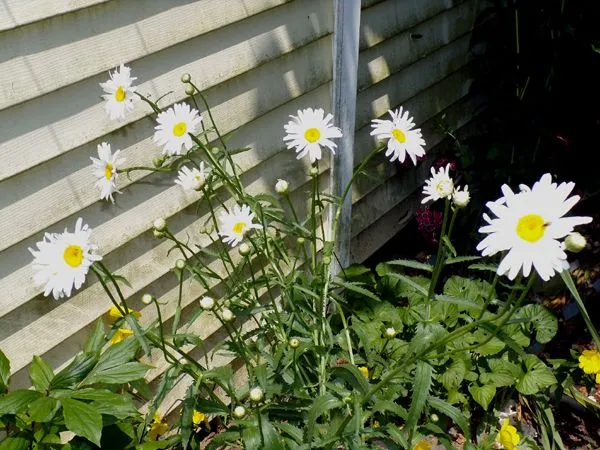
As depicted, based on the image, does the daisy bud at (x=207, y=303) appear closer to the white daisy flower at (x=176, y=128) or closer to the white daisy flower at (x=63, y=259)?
the white daisy flower at (x=63, y=259)

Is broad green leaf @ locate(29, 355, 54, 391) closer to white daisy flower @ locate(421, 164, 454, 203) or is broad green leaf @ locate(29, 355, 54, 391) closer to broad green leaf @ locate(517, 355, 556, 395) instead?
white daisy flower @ locate(421, 164, 454, 203)

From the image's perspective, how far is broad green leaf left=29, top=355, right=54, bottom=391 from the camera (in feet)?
4.94

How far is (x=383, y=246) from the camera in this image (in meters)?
3.16

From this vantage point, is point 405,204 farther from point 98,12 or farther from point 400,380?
point 98,12

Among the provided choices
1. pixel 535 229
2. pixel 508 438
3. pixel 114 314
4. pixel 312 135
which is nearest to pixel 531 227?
pixel 535 229

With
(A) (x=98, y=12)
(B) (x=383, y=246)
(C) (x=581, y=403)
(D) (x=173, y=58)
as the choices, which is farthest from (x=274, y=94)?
(C) (x=581, y=403)

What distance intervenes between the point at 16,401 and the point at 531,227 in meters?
1.09

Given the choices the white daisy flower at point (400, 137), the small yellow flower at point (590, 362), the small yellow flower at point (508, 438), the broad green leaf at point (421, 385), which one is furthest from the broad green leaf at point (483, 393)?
the white daisy flower at point (400, 137)

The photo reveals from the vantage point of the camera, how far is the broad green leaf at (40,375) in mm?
1506

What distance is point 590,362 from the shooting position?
2.11 meters

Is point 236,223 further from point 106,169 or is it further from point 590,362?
point 590,362

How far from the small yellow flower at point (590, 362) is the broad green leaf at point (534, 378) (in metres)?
0.10

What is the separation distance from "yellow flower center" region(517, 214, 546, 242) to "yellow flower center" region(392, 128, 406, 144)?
1.91 ft

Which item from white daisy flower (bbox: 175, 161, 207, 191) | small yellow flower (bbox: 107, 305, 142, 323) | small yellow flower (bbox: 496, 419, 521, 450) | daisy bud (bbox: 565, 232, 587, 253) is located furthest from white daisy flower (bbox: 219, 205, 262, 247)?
small yellow flower (bbox: 496, 419, 521, 450)
